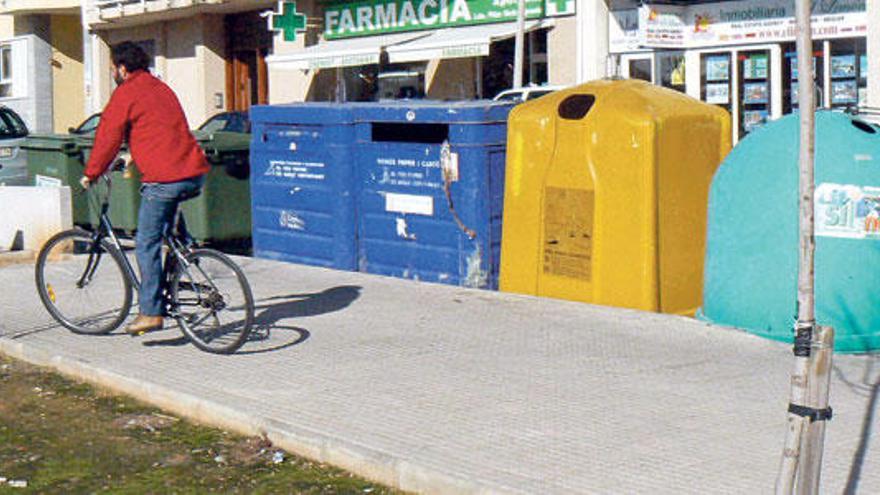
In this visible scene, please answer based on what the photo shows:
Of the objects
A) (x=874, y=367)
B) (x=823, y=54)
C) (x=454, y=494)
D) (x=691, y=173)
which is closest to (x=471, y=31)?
(x=823, y=54)

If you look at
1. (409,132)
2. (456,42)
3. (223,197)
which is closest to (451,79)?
(456,42)

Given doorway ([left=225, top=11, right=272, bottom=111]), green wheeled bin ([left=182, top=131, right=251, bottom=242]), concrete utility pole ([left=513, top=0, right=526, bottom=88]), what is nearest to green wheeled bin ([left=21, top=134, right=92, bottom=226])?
green wheeled bin ([left=182, top=131, right=251, bottom=242])

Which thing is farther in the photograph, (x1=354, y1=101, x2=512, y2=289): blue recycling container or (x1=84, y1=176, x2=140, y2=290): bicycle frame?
(x1=354, y1=101, x2=512, y2=289): blue recycling container

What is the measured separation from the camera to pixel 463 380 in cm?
777

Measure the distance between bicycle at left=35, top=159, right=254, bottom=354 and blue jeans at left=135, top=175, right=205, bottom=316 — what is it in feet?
0.23

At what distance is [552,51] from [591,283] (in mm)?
13870

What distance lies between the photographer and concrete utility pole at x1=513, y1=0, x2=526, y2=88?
2242 centimetres

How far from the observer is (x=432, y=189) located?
36.2 feet

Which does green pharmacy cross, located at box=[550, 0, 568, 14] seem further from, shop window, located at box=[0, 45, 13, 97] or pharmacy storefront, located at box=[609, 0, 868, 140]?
shop window, located at box=[0, 45, 13, 97]

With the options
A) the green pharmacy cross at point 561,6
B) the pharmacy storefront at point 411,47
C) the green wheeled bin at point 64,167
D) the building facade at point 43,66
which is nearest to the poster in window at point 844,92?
the pharmacy storefront at point 411,47

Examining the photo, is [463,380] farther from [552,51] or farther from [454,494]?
[552,51]

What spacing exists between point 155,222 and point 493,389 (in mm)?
2426

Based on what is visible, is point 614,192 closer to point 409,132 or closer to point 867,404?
point 409,132

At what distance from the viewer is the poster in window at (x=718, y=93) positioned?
67.6 ft
